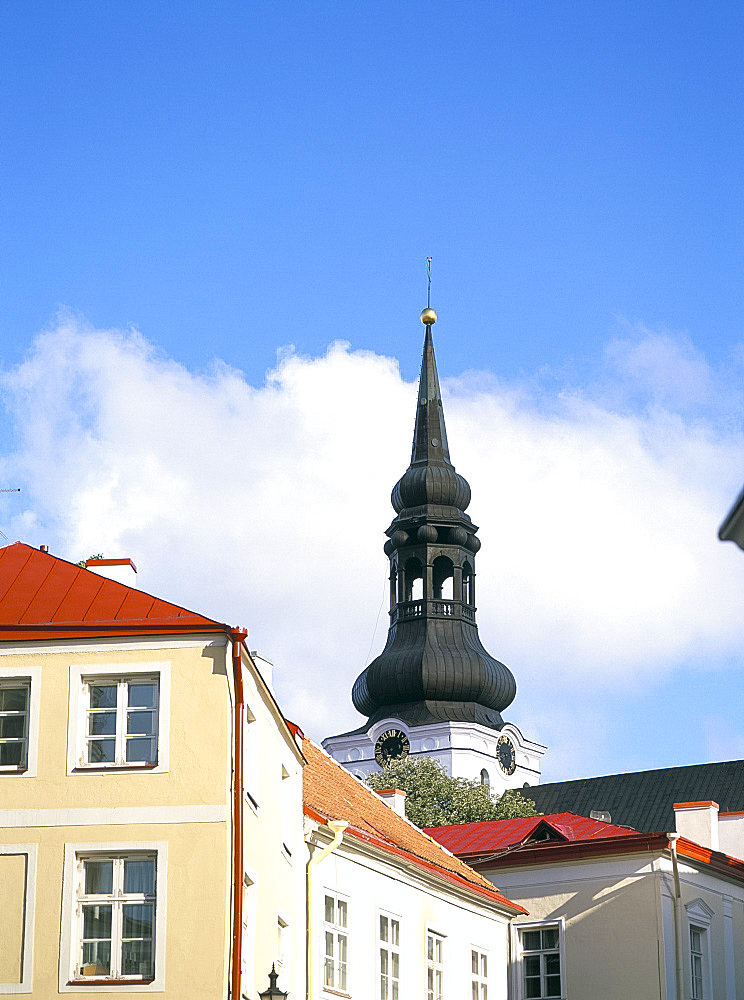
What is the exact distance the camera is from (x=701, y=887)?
3647cm

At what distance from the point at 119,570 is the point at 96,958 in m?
6.21

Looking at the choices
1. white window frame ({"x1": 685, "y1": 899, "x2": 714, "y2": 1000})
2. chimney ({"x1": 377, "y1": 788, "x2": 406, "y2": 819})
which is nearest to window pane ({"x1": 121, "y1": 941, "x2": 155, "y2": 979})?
chimney ({"x1": 377, "y1": 788, "x2": 406, "y2": 819})

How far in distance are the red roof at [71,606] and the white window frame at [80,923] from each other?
2631 millimetres

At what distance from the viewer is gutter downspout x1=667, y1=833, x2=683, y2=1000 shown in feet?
113

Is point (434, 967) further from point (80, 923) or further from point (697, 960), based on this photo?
point (80, 923)

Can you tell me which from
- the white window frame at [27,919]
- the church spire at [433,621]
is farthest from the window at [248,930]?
the church spire at [433,621]

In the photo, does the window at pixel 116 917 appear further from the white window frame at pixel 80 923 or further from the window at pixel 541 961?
the window at pixel 541 961

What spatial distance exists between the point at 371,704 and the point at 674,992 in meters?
82.8

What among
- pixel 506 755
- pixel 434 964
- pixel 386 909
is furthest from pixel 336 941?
pixel 506 755

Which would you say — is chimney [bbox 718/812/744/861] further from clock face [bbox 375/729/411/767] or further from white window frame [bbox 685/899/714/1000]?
clock face [bbox 375/729/411/767]

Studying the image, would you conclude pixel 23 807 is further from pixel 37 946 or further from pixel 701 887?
pixel 701 887

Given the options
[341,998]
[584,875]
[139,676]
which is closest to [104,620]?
[139,676]

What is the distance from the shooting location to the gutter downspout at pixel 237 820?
21.0 meters

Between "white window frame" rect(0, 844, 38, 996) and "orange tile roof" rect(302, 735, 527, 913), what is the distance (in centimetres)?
542
